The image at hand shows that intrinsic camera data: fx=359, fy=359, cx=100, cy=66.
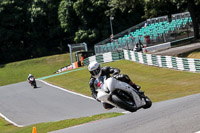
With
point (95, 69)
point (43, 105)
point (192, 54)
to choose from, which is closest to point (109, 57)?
point (192, 54)

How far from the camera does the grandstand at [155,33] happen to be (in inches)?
1503

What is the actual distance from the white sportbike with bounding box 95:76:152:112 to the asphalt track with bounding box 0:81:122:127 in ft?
28.3

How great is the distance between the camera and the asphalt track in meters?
20.7

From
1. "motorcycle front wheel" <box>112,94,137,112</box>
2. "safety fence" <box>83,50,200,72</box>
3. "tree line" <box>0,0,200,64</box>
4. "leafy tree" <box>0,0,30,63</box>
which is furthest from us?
"leafy tree" <box>0,0,30,63</box>

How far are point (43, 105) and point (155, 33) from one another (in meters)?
18.4

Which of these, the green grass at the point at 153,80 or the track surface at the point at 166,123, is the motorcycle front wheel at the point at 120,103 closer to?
the track surface at the point at 166,123

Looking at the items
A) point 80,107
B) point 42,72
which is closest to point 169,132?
point 80,107

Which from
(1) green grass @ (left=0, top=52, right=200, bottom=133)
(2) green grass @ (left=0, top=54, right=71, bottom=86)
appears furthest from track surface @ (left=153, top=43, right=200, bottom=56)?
(2) green grass @ (left=0, top=54, right=71, bottom=86)

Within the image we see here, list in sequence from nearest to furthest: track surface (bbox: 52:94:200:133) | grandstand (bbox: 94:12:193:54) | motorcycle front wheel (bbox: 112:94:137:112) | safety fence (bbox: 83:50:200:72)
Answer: track surface (bbox: 52:94:200:133)
motorcycle front wheel (bbox: 112:94:137:112)
safety fence (bbox: 83:50:200:72)
grandstand (bbox: 94:12:193:54)

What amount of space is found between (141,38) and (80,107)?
17.7 m

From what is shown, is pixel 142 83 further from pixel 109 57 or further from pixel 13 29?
pixel 13 29

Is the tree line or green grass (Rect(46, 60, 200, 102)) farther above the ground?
the tree line

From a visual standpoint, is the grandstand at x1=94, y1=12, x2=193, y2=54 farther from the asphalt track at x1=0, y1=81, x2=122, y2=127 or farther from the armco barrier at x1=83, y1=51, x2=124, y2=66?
the asphalt track at x1=0, y1=81, x2=122, y2=127

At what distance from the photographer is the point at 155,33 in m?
38.8
